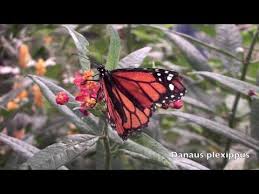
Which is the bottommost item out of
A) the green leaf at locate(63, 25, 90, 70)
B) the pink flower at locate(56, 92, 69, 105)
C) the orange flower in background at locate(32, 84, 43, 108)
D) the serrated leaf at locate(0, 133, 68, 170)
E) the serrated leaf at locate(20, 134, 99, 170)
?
the orange flower in background at locate(32, 84, 43, 108)

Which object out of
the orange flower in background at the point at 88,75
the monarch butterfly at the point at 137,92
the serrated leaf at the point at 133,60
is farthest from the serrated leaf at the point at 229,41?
the orange flower in background at the point at 88,75

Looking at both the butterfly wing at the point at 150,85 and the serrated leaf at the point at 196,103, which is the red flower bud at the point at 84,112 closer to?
the butterfly wing at the point at 150,85

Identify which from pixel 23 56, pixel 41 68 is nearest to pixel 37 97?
pixel 41 68

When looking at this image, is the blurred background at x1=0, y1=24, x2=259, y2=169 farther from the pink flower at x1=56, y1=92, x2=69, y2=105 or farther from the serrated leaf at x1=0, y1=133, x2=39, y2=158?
the pink flower at x1=56, y1=92, x2=69, y2=105

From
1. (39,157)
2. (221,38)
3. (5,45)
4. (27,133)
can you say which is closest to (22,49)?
(5,45)

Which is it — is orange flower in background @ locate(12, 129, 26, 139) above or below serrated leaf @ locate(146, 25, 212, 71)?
below

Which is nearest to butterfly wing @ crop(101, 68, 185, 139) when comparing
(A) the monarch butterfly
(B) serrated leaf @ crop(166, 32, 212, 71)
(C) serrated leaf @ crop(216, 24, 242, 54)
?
(A) the monarch butterfly

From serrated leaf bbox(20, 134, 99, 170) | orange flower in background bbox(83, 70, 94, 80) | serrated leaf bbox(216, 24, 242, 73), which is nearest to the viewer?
serrated leaf bbox(20, 134, 99, 170)

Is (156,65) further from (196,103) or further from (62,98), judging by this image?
(62,98)
